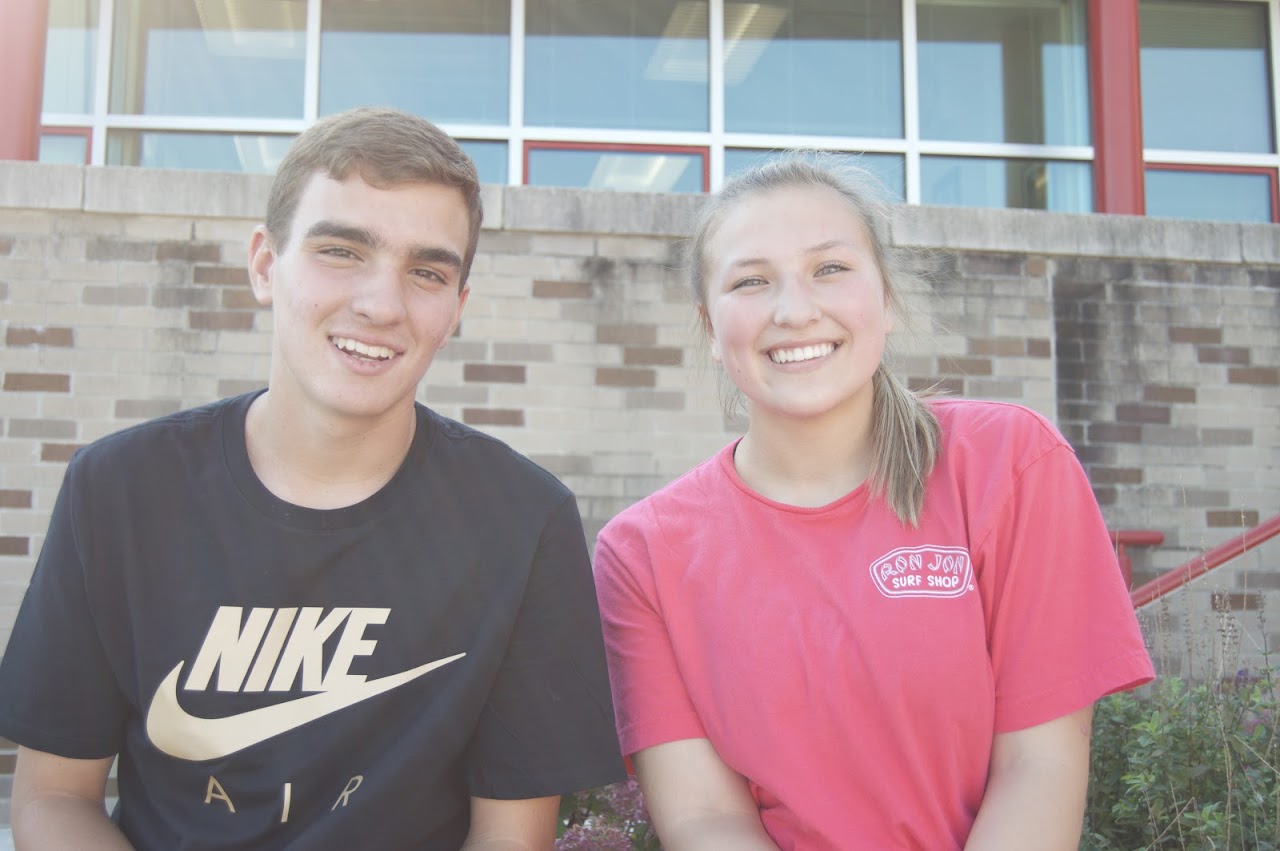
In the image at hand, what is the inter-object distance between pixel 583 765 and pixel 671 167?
5.85 meters

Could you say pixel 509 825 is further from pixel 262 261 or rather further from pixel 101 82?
pixel 101 82

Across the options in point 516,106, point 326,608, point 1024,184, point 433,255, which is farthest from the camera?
point 1024,184

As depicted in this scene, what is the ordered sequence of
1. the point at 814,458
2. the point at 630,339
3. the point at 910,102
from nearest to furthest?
1. the point at 814,458
2. the point at 630,339
3. the point at 910,102

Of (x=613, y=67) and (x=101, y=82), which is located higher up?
(x=613, y=67)

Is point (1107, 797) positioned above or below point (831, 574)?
below

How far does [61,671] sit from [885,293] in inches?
68.7

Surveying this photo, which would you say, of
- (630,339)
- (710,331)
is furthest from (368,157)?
(630,339)

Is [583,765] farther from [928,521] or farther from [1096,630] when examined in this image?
[1096,630]

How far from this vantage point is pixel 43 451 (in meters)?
4.61

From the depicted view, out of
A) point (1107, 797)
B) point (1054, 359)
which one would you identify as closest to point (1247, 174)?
point (1054, 359)

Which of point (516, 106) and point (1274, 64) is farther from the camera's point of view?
point (1274, 64)

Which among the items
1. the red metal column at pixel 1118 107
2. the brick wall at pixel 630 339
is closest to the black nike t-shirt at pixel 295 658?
the brick wall at pixel 630 339

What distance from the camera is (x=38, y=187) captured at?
15.4 ft

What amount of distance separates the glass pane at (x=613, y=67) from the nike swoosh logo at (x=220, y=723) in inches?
232
